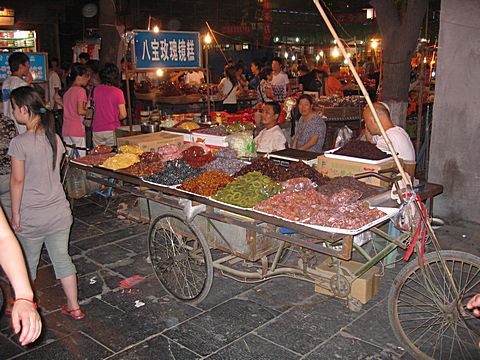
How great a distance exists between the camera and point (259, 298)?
16.1ft

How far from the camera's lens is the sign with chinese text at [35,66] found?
36.6ft

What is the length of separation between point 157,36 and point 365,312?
A: 5.17 m

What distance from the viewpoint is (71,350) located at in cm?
412

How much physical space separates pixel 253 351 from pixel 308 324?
2.15 ft

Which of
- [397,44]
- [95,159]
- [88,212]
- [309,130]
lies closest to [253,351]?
[95,159]

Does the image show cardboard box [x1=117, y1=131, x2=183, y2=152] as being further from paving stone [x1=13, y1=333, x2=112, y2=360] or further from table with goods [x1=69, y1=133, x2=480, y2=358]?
paving stone [x1=13, y1=333, x2=112, y2=360]

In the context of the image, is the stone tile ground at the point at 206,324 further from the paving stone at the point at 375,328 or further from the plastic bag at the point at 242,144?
the plastic bag at the point at 242,144

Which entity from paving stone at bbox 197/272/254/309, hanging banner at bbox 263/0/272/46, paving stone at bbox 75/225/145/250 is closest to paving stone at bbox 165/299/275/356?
paving stone at bbox 197/272/254/309

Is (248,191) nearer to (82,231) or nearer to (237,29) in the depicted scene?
(82,231)

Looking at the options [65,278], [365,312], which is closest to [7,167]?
[65,278]

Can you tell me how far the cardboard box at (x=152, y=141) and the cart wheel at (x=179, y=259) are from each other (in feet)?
5.76

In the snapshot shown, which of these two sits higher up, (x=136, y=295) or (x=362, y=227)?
(x=362, y=227)

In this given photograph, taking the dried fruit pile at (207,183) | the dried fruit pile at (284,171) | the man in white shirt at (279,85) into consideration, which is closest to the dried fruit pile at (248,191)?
the dried fruit pile at (207,183)

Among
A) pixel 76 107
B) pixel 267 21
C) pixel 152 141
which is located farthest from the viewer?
pixel 267 21
